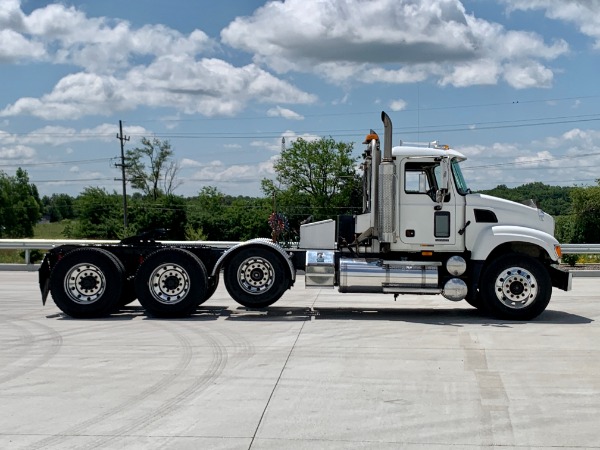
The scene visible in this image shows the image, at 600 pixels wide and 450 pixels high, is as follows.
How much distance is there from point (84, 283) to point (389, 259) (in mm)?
5100

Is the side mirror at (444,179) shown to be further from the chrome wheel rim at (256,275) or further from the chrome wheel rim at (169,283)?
the chrome wheel rim at (169,283)

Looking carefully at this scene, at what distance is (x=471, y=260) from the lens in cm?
1251

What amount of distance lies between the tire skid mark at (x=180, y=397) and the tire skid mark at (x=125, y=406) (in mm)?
257

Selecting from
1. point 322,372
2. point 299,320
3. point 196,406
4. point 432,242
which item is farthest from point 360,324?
point 196,406

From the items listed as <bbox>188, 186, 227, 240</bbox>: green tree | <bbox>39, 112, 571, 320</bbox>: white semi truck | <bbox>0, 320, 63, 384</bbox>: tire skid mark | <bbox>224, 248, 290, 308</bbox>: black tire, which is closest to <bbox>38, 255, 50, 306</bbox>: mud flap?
<bbox>39, 112, 571, 320</bbox>: white semi truck

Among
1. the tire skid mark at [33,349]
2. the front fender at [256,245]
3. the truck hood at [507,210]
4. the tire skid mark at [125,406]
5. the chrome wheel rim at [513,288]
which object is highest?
the truck hood at [507,210]

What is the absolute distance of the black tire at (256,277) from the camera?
41.3ft

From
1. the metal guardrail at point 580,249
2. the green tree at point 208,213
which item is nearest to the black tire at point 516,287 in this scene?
the metal guardrail at point 580,249

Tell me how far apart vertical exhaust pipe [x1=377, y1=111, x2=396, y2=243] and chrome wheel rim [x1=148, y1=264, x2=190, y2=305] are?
10.9 feet

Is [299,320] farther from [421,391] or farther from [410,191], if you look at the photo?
[421,391]

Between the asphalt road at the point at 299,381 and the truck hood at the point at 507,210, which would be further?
the truck hood at the point at 507,210

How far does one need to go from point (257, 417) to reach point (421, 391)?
1.82m

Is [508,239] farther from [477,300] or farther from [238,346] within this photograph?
[238,346]

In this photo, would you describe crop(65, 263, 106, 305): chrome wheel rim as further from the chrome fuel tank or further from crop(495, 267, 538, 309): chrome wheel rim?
crop(495, 267, 538, 309): chrome wheel rim
